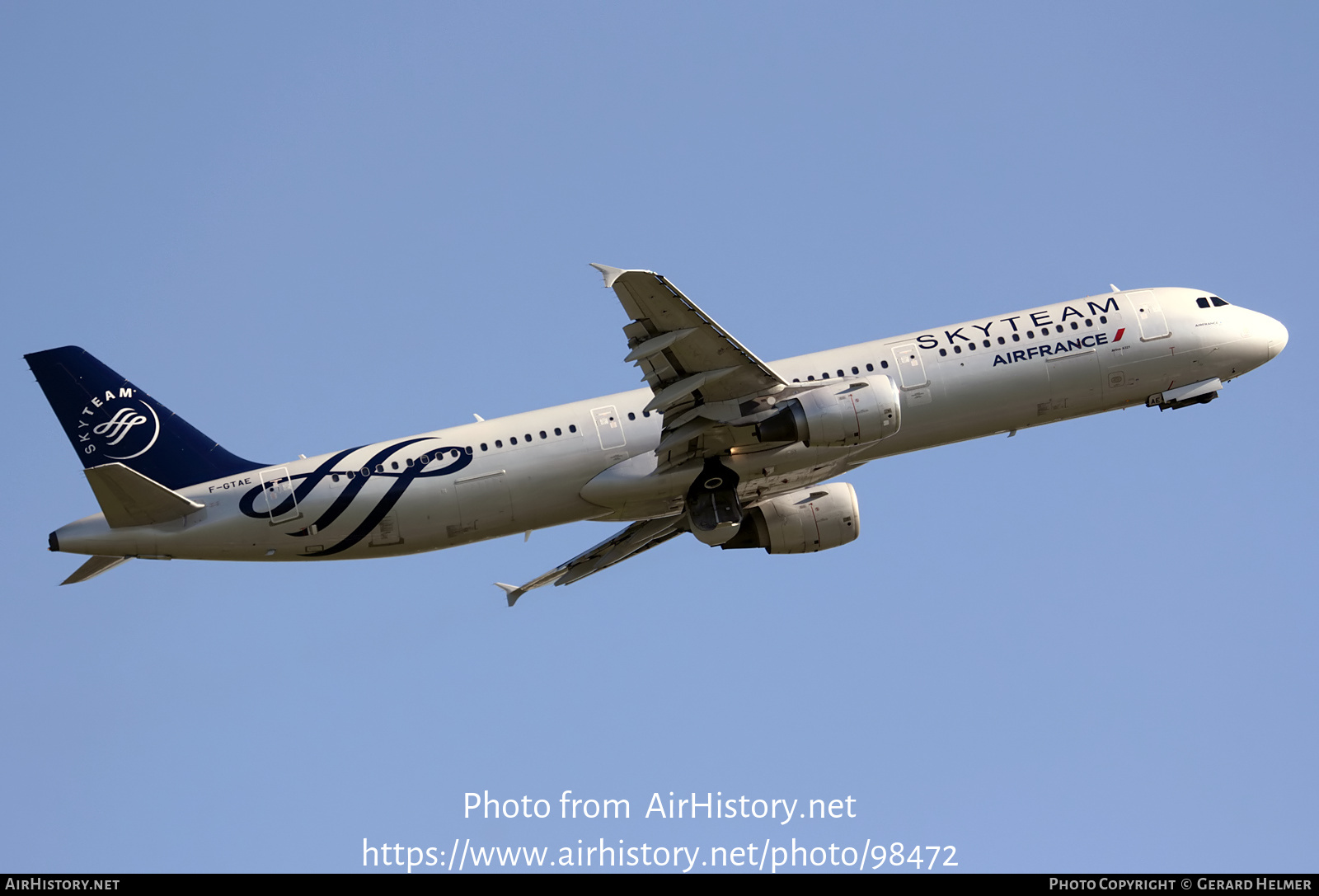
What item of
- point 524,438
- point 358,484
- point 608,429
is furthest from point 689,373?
point 358,484

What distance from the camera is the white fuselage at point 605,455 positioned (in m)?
37.6

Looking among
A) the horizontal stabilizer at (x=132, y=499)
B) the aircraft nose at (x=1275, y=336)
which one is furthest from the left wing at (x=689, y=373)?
the aircraft nose at (x=1275, y=336)

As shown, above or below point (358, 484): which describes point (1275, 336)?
above

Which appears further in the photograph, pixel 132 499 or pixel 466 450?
pixel 466 450

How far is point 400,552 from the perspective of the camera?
38688 millimetres

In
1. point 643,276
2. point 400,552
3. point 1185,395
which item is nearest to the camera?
point 643,276

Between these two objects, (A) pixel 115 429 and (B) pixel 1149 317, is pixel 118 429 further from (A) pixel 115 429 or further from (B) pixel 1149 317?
(B) pixel 1149 317

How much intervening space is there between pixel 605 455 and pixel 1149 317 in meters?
16.9

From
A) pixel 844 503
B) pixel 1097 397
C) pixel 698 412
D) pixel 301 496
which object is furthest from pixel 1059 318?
pixel 301 496

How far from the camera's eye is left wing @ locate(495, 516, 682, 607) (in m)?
43.2

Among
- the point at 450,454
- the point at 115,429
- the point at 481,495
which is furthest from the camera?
the point at 115,429

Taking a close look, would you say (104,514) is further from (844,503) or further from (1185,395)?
(1185,395)

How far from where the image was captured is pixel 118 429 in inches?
1511
